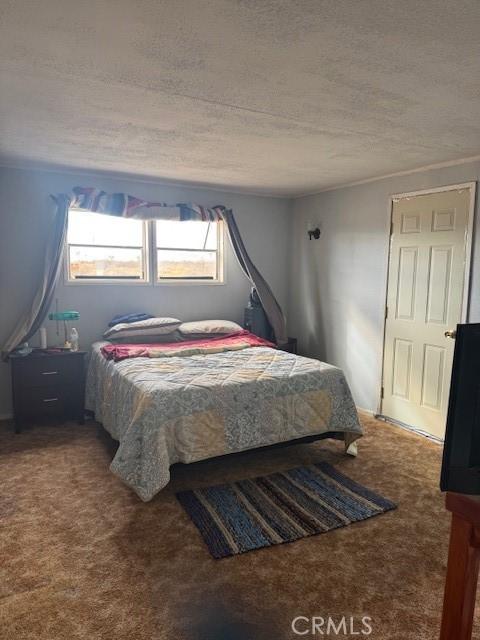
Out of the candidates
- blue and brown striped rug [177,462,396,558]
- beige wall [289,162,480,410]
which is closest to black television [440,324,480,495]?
blue and brown striped rug [177,462,396,558]

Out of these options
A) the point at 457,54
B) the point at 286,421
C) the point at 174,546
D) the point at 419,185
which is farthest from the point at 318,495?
the point at 419,185

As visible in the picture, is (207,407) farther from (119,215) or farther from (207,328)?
(119,215)

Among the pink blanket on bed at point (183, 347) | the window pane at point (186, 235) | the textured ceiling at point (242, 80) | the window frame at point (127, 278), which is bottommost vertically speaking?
the pink blanket on bed at point (183, 347)

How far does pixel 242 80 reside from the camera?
6.82 feet

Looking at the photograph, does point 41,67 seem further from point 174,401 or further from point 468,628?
point 468,628

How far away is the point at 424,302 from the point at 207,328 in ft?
6.89

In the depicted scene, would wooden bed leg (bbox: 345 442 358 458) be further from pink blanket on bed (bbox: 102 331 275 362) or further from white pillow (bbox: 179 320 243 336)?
white pillow (bbox: 179 320 243 336)

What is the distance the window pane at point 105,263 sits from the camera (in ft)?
14.6

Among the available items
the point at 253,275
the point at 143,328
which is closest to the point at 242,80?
the point at 143,328

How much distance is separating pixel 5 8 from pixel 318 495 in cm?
291

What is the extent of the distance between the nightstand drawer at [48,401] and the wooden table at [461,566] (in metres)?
3.50

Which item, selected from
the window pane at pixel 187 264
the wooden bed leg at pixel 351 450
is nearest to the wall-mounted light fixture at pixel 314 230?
the window pane at pixel 187 264

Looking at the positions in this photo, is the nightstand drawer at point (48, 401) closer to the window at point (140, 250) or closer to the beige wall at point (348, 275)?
the window at point (140, 250)

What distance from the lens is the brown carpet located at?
181 centimetres
